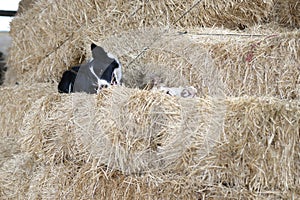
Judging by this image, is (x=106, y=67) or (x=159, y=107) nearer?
(x=159, y=107)

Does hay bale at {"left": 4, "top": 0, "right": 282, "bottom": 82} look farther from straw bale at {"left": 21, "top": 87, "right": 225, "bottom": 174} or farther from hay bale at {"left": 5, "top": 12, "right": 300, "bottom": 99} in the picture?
straw bale at {"left": 21, "top": 87, "right": 225, "bottom": 174}

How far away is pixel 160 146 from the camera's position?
1709 mm

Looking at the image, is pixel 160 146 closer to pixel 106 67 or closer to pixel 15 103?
pixel 106 67

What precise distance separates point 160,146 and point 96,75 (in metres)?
0.61

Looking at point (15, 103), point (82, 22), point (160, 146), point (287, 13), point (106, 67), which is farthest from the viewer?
point (15, 103)

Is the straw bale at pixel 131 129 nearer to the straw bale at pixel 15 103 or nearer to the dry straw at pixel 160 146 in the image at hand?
the dry straw at pixel 160 146

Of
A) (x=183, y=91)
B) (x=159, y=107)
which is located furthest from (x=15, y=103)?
(x=159, y=107)

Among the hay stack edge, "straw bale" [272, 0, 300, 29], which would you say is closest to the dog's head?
the hay stack edge

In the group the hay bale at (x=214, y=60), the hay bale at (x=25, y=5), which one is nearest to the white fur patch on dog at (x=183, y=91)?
the hay bale at (x=214, y=60)

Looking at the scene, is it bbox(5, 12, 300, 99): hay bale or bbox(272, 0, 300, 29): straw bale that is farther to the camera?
bbox(272, 0, 300, 29): straw bale

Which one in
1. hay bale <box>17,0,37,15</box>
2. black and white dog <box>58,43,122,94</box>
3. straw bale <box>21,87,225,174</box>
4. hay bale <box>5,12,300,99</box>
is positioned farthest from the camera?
hay bale <box>17,0,37,15</box>

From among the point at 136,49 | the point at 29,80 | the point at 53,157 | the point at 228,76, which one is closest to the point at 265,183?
the point at 228,76

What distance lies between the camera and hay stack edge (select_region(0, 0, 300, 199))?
1.57m

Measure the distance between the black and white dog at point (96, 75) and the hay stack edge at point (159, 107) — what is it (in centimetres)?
12
